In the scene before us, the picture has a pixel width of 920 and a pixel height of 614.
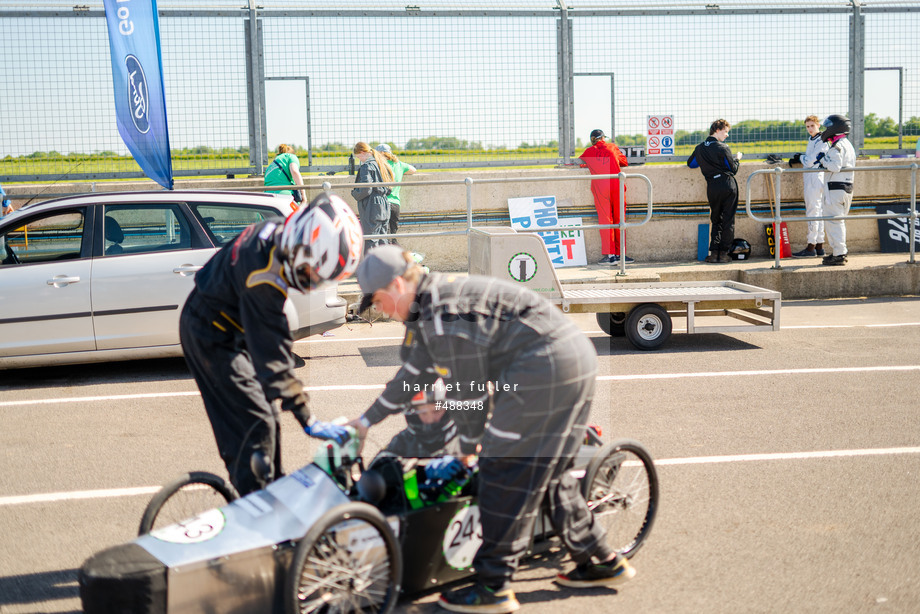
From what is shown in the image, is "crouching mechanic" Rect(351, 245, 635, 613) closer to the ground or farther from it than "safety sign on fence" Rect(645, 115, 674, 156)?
closer to the ground

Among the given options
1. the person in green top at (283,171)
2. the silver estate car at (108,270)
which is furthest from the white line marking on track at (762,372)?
the person in green top at (283,171)

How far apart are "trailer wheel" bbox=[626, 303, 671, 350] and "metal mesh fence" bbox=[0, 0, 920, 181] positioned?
5328mm

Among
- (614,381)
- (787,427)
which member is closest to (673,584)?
(787,427)

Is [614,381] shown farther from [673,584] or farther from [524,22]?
[524,22]

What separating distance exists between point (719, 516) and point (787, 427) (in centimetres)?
183

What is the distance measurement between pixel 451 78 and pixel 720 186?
421 centimetres

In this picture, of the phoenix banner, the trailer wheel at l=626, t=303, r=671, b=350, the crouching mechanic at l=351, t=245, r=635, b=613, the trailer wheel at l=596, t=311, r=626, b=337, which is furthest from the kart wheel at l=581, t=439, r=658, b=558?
Answer: the phoenix banner

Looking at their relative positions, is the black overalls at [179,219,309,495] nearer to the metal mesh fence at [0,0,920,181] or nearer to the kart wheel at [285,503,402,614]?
the kart wheel at [285,503,402,614]

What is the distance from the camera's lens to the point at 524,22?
13836 mm

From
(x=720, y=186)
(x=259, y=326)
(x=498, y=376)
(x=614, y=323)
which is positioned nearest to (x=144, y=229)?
(x=614, y=323)

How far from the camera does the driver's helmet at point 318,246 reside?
3.66 meters

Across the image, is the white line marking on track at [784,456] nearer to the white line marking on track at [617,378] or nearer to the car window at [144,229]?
the white line marking on track at [617,378]

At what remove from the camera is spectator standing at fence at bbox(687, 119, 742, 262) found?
1312 centimetres

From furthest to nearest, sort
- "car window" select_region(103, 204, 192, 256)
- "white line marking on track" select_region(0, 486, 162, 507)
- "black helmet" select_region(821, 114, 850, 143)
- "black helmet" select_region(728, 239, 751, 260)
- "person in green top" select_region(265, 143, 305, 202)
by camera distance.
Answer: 1. "black helmet" select_region(728, 239, 751, 260)
2. "black helmet" select_region(821, 114, 850, 143)
3. "person in green top" select_region(265, 143, 305, 202)
4. "car window" select_region(103, 204, 192, 256)
5. "white line marking on track" select_region(0, 486, 162, 507)
